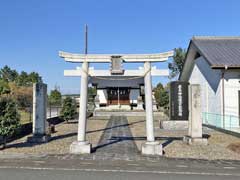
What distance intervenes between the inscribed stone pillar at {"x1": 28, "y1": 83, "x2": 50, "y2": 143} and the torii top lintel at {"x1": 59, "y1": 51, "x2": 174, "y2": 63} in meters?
2.95

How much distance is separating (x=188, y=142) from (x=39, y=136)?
6246mm

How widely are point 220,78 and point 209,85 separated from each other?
2.36 m

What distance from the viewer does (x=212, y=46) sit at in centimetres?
1977

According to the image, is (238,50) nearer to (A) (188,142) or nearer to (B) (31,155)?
(A) (188,142)

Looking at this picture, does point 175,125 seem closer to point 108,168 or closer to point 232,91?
point 232,91

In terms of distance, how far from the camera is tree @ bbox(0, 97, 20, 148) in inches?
377

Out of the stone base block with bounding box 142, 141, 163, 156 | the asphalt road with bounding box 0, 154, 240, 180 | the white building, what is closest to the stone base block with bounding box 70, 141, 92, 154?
the asphalt road with bounding box 0, 154, 240, 180

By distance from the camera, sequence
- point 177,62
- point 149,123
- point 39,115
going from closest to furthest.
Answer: point 149,123, point 39,115, point 177,62

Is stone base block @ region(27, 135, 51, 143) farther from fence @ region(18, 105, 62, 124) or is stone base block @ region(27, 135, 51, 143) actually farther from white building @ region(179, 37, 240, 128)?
white building @ region(179, 37, 240, 128)

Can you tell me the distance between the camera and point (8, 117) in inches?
381

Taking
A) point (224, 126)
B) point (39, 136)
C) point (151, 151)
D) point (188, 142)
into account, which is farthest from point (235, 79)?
point (39, 136)

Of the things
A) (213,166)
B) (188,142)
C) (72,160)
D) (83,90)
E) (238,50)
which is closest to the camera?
(213,166)

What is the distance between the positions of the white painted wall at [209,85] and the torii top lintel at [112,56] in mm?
8047

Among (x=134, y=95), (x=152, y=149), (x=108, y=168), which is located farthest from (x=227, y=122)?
(x=134, y=95)
